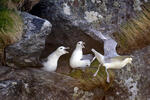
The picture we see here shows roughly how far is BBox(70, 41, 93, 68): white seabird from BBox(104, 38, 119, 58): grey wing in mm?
184

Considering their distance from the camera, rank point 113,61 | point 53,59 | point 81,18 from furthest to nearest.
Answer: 1. point 81,18
2. point 53,59
3. point 113,61

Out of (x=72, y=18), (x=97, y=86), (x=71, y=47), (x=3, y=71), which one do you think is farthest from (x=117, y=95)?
(x=3, y=71)

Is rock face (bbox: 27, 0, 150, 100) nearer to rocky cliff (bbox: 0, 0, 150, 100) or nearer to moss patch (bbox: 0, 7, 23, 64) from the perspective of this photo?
rocky cliff (bbox: 0, 0, 150, 100)

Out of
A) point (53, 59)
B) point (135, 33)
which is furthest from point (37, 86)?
point (135, 33)

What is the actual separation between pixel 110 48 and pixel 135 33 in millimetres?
484

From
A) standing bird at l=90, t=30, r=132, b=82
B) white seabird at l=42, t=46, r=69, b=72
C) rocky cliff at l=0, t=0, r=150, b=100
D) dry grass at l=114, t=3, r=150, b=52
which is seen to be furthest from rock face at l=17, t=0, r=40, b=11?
dry grass at l=114, t=3, r=150, b=52

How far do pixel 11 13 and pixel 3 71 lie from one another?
45 cm

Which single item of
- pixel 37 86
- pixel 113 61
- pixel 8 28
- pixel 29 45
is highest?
pixel 8 28

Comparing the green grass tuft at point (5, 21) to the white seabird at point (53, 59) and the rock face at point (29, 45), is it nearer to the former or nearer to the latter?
the rock face at point (29, 45)

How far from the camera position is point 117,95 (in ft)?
10.6

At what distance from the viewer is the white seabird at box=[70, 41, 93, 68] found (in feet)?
9.79

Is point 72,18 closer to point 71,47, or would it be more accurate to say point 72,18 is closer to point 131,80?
point 71,47

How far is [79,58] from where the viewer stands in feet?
9.91

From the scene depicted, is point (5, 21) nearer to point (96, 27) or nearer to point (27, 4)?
point (27, 4)
